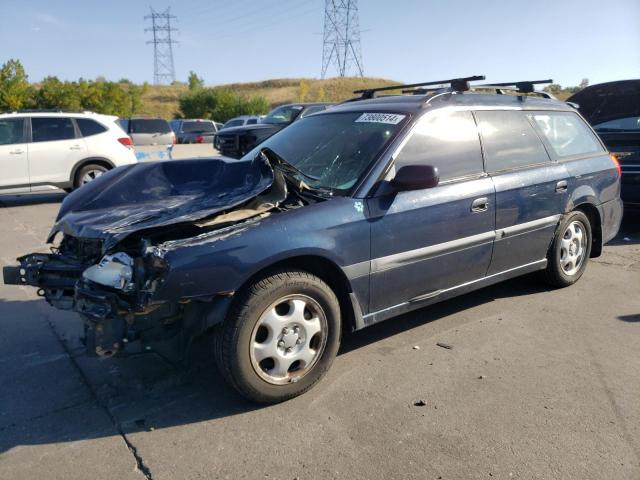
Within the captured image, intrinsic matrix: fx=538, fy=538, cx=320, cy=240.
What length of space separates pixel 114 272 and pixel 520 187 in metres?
3.14

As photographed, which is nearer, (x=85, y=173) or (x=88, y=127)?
(x=85, y=173)

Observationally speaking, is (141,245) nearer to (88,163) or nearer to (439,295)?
(439,295)

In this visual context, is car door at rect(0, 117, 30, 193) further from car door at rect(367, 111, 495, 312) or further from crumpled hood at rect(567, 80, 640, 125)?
crumpled hood at rect(567, 80, 640, 125)

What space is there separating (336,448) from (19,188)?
9420 millimetres

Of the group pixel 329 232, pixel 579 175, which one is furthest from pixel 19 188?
pixel 579 175

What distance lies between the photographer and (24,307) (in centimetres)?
480

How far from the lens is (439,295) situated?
12.9ft

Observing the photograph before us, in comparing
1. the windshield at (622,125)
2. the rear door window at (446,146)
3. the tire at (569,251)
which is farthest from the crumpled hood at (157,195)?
the windshield at (622,125)

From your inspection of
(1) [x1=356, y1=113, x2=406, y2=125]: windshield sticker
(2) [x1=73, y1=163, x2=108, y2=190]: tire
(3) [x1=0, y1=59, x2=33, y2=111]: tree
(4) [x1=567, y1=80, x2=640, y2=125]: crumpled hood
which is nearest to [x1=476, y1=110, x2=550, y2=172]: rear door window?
(1) [x1=356, y1=113, x2=406, y2=125]: windshield sticker

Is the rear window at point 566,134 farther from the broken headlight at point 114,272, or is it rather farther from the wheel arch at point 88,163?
the wheel arch at point 88,163

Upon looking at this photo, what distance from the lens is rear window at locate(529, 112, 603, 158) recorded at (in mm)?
4852

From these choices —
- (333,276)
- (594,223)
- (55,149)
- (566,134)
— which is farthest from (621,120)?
(55,149)

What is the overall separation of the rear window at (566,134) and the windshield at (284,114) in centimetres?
992

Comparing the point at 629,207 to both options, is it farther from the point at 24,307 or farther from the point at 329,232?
the point at 24,307
